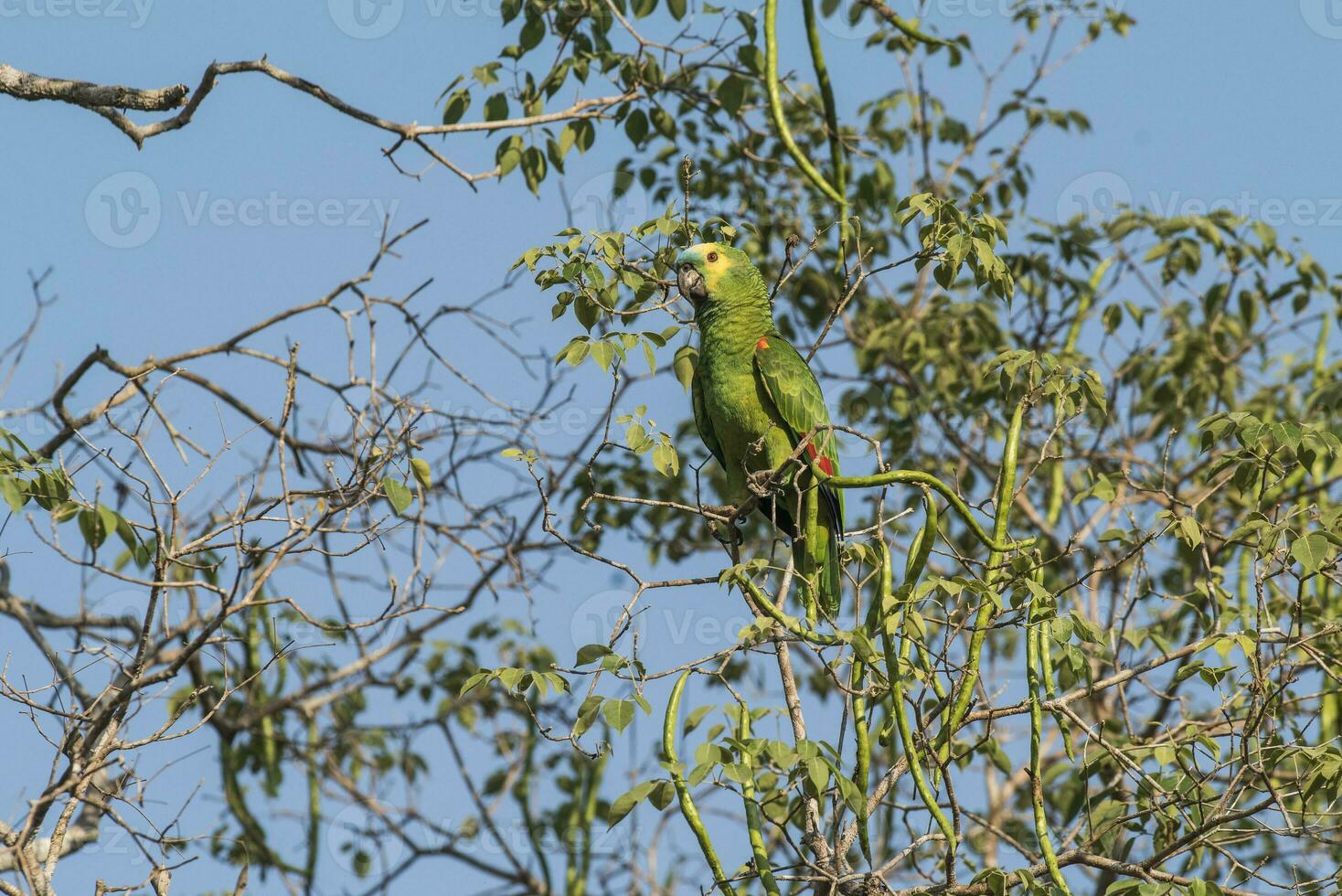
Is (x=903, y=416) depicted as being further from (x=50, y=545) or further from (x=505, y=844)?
(x=50, y=545)

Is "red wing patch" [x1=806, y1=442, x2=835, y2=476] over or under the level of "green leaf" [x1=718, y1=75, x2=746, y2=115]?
under

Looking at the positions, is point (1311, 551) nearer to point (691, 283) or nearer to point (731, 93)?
point (691, 283)

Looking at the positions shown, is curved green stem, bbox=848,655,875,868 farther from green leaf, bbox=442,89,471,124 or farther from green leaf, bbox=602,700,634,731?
green leaf, bbox=442,89,471,124

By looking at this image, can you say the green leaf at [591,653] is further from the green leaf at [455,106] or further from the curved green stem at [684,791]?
the green leaf at [455,106]

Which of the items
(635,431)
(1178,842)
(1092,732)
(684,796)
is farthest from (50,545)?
(1178,842)

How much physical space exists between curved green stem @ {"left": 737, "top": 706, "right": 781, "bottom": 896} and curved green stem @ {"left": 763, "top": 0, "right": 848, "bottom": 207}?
4.91 ft

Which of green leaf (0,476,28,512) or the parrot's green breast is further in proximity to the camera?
the parrot's green breast

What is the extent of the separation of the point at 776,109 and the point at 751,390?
953 mm

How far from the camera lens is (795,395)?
419 centimetres

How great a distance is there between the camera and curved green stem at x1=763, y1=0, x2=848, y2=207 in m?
3.67

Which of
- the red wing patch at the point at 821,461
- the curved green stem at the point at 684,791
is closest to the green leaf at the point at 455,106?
the red wing patch at the point at 821,461

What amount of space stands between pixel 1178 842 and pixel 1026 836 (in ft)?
7.36

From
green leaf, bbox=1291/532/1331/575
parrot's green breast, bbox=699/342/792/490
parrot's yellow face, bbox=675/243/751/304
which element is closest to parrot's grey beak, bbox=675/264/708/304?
parrot's yellow face, bbox=675/243/751/304

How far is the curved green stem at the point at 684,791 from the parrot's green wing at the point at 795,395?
1358mm
